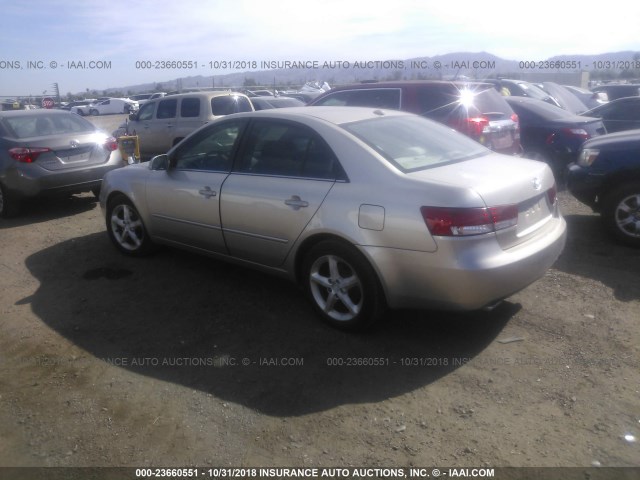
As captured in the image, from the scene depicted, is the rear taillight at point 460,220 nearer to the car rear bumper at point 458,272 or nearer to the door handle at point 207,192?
the car rear bumper at point 458,272

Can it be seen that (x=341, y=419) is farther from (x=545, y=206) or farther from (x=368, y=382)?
(x=545, y=206)

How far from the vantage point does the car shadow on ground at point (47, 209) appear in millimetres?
7801

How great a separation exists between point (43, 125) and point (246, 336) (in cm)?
591

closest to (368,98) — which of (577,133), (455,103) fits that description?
(455,103)

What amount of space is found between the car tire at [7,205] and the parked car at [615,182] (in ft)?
24.1

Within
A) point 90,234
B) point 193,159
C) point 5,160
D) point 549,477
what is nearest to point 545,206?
point 549,477

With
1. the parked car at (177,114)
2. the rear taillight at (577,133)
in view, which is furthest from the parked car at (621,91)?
the parked car at (177,114)

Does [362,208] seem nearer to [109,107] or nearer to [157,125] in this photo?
[157,125]

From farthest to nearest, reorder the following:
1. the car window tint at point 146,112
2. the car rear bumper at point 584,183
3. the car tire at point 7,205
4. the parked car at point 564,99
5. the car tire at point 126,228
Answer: the parked car at point 564,99
the car window tint at point 146,112
the car tire at point 7,205
the car rear bumper at point 584,183
the car tire at point 126,228

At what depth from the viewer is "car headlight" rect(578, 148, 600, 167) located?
6193 millimetres

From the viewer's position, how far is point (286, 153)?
4.41 meters

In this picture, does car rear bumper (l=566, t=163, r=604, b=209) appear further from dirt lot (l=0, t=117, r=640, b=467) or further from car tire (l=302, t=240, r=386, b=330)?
car tire (l=302, t=240, r=386, b=330)

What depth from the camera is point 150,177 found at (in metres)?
5.46

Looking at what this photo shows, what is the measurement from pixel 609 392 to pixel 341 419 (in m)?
1.61
